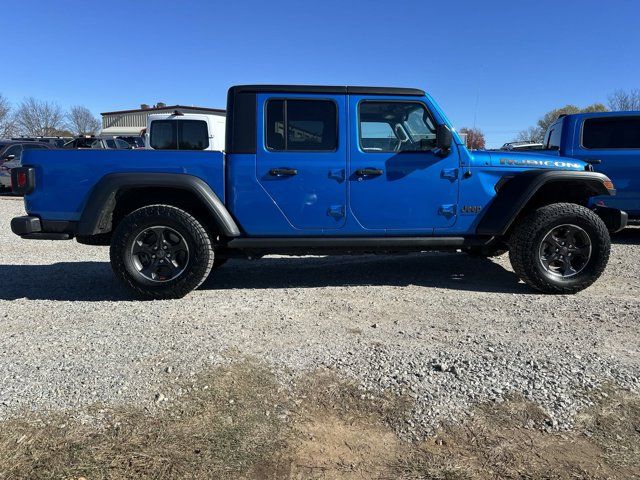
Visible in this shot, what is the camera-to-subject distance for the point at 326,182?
15.3 ft

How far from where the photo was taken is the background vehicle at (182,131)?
1075 cm

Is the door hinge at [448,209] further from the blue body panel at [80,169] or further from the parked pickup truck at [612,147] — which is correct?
the parked pickup truck at [612,147]

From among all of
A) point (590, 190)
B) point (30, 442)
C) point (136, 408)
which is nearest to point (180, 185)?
point (136, 408)

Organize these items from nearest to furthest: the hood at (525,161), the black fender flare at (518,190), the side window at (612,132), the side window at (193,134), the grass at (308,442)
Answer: the grass at (308,442) < the black fender flare at (518,190) < the hood at (525,161) < the side window at (612,132) < the side window at (193,134)

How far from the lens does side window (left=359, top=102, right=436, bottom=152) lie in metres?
4.77

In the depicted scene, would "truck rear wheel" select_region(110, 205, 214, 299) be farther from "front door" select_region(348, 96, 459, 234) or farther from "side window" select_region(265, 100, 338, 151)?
"front door" select_region(348, 96, 459, 234)

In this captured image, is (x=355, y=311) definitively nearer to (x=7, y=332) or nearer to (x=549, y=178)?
(x=549, y=178)

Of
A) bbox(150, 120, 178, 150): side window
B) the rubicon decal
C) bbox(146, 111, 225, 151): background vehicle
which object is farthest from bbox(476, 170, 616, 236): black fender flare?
bbox(150, 120, 178, 150): side window

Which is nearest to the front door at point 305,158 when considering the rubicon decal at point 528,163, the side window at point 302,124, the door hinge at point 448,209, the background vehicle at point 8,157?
the side window at point 302,124

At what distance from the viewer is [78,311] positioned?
4.34 metres

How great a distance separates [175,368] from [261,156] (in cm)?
224

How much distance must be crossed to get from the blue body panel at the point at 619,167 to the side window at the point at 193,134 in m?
7.27

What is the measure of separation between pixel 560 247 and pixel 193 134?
8273mm

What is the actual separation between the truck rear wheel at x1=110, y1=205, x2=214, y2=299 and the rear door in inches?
249
